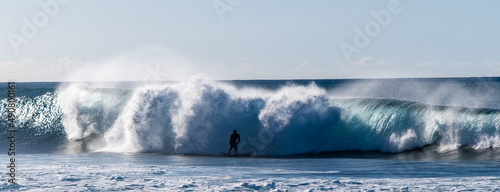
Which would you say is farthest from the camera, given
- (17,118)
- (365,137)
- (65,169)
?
(17,118)

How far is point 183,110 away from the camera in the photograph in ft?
78.0

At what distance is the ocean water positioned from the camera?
13266 mm

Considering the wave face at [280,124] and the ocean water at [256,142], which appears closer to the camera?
the ocean water at [256,142]

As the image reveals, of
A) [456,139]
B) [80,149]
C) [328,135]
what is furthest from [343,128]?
[80,149]

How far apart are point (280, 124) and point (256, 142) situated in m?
1.15

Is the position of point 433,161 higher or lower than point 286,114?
lower

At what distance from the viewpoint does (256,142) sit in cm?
2266

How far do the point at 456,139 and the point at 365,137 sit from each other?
328cm

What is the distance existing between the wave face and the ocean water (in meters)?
0.04

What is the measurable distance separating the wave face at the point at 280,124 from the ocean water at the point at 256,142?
41mm

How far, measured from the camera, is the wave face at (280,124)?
21.2 meters

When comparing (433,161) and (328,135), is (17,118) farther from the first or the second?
(433,161)

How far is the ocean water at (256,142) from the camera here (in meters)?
13.3

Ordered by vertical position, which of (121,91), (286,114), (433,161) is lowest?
(433,161)
